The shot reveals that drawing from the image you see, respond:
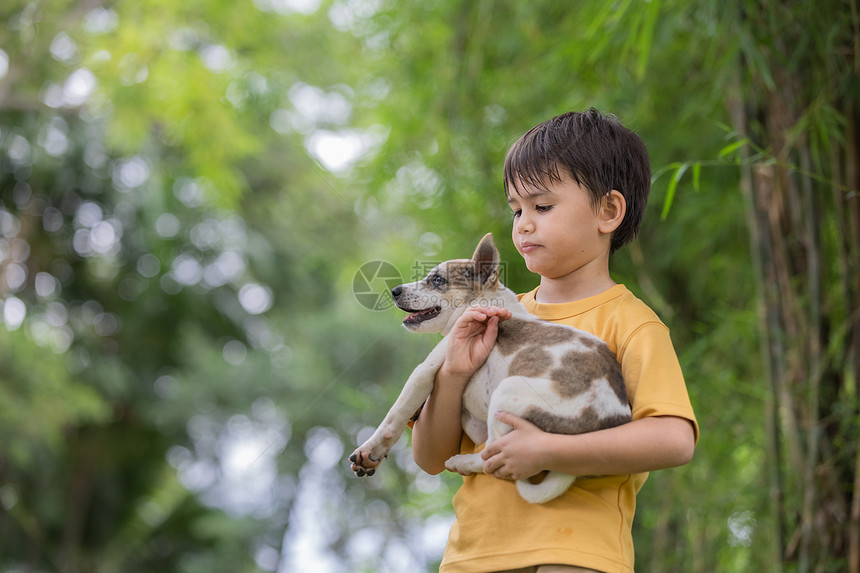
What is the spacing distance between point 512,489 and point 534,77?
2.56 metres

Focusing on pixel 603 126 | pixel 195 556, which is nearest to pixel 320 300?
pixel 195 556

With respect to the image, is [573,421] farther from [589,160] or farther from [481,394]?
[589,160]

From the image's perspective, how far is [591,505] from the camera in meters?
1.03

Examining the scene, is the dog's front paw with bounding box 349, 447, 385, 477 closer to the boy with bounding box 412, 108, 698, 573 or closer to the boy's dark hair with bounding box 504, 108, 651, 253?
the boy with bounding box 412, 108, 698, 573

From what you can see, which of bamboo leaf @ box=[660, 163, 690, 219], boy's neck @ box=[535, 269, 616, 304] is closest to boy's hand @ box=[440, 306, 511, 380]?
boy's neck @ box=[535, 269, 616, 304]

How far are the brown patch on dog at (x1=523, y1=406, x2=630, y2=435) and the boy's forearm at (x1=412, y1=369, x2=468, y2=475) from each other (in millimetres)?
132

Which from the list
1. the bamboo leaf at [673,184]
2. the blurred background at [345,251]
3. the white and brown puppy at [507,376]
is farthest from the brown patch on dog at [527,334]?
the bamboo leaf at [673,184]

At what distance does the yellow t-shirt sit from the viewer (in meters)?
1.00

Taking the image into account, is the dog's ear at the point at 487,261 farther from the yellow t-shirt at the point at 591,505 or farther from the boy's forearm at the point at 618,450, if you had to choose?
the boy's forearm at the point at 618,450

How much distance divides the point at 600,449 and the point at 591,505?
0.39 ft

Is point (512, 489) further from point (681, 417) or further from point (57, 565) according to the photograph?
point (57, 565)

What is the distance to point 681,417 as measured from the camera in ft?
3.27

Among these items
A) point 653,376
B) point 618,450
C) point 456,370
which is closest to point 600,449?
point 618,450

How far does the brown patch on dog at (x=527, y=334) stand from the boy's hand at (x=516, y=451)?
11 centimetres
